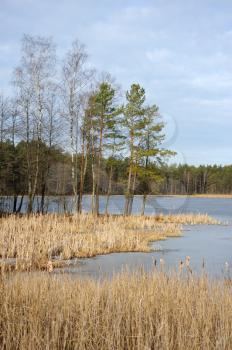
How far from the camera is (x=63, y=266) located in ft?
30.4

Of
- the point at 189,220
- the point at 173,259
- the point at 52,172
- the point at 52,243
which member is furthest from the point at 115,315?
the point at 52,172

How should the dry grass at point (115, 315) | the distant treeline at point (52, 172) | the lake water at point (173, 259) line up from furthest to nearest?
the distant treeline at point (52, 172) < the lake water at point (173, 259) < the dry grass at point (115, 315)

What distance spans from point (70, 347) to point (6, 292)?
0.96 m

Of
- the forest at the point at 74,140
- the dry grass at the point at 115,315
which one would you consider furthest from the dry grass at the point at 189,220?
the dry grass at the point at 115,315

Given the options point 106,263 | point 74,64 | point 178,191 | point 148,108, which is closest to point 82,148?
point 74,64

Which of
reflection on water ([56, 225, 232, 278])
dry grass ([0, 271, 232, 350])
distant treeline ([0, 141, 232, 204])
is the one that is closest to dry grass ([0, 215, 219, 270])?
reflection on water ([56, 225, 232, 278])

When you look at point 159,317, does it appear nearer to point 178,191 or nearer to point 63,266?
point 63,266

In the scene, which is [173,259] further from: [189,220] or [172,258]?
[189,220]

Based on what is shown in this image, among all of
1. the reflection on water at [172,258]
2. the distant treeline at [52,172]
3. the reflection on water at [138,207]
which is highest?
the distant treeline at [52,172]

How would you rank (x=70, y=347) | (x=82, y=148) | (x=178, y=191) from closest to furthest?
(x=70, y=347) < (x=82, y=148) < (x=178, y=191)

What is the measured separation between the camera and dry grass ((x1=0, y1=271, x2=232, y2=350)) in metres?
4.08

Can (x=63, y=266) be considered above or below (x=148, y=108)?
below

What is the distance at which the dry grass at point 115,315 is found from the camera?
4.08 meters

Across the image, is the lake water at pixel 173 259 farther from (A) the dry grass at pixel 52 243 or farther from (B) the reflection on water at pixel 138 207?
(B) the reflection on water at pixel 138 207
